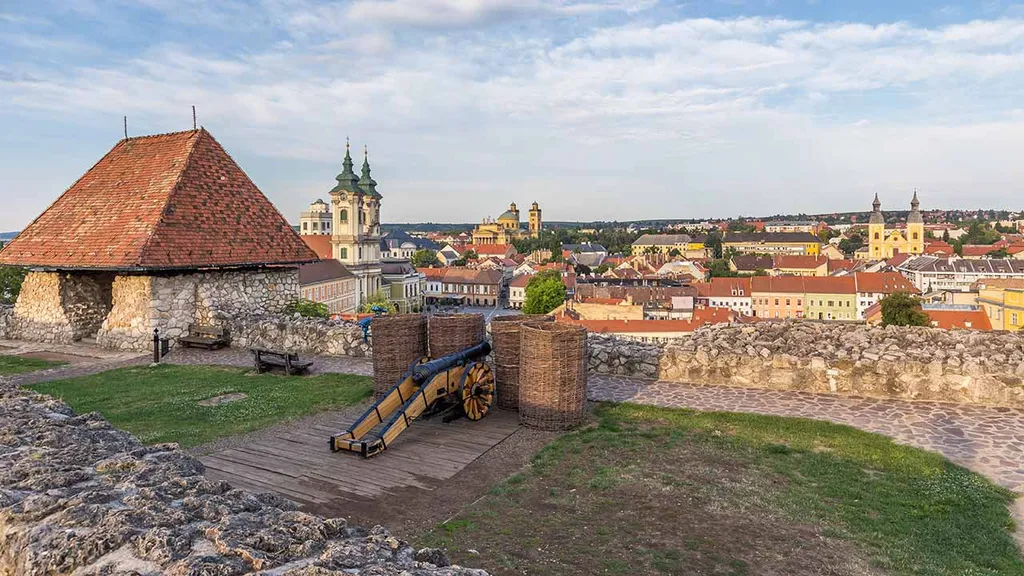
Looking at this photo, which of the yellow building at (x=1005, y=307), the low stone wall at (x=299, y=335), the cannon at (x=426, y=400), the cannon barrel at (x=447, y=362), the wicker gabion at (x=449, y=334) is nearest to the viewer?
the cannon at (x=426, y=400)

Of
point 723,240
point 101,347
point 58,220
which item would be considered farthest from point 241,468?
point 723,240

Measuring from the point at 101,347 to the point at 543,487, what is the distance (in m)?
10.6

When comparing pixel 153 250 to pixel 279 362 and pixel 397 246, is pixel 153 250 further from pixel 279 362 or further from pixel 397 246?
pixel 397 246

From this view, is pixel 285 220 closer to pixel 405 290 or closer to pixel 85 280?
pixel 85 280

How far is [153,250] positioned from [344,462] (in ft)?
25.5

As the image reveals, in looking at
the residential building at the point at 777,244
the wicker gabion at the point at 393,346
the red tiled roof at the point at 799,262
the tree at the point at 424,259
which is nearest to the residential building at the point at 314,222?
the tree at the point at 424,259

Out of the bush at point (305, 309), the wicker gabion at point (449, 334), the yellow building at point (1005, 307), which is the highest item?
the wicker gabion at point (449, 334)

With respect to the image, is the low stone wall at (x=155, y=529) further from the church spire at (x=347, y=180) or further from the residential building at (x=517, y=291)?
the residential building at (x=517, y=291)

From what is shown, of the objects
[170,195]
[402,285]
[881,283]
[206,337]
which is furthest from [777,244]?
[206,337]

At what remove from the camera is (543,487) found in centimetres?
518

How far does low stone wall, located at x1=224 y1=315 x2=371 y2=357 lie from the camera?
11.1 m

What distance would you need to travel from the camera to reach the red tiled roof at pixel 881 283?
80500 mm

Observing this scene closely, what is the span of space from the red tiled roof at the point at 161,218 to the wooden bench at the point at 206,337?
3.85ft

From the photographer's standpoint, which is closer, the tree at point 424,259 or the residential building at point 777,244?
the tree at point 424,259
